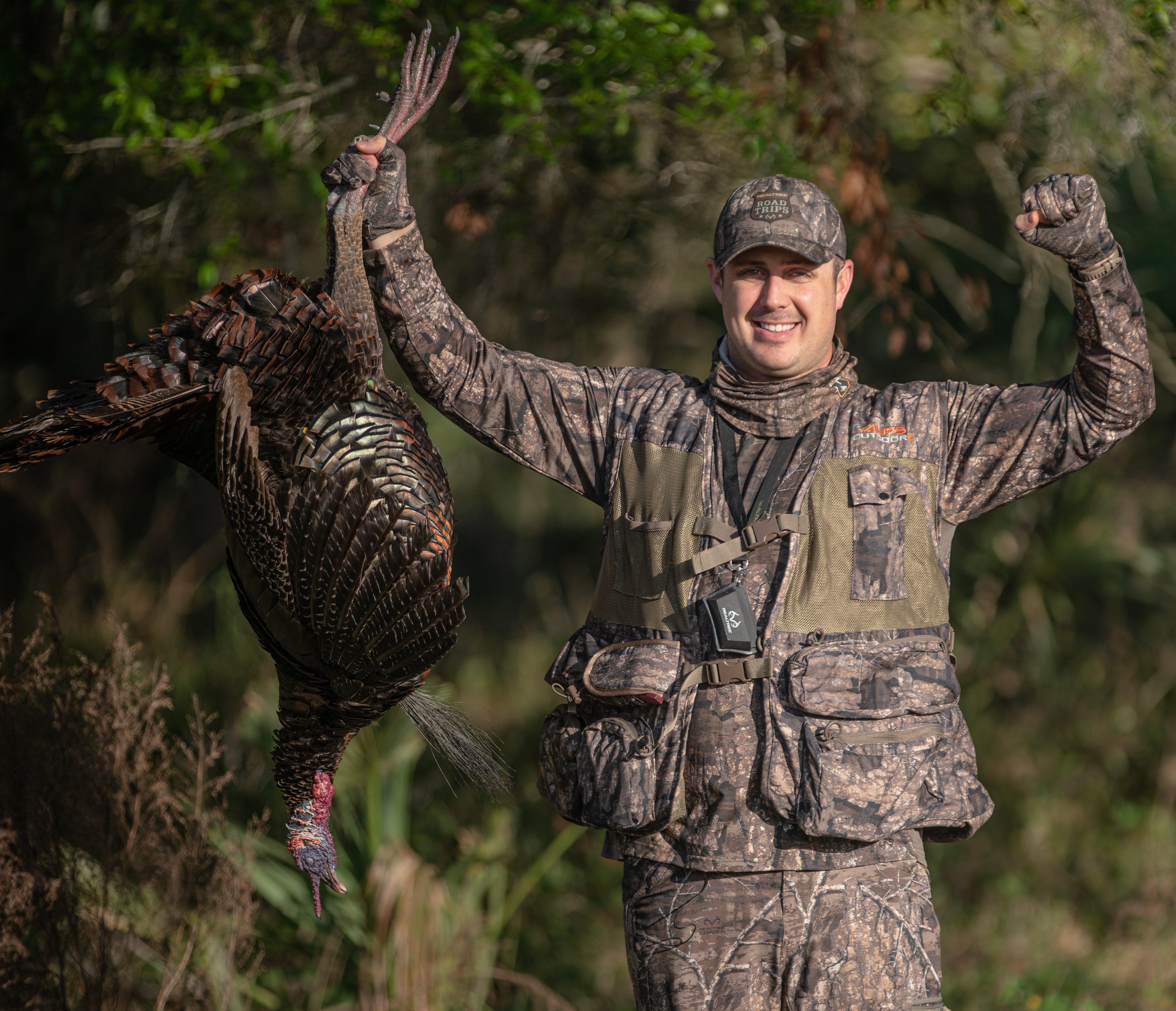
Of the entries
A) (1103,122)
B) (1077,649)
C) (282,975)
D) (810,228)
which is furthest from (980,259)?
(282,975)

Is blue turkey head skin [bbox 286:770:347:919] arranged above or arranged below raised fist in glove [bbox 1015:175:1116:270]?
below

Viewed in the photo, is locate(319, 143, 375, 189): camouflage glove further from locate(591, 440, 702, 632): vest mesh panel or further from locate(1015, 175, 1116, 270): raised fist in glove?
locate(1015, 175, 1116, 270): raised fist in glove

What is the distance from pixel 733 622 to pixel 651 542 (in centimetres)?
31

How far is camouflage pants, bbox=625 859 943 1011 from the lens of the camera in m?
2.46

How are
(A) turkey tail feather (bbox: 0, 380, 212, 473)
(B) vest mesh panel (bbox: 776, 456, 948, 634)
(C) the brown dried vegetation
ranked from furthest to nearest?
(C) the brown dried vegetation → (B) vest mesh panel (bbox: 776, 456, 948, 634) → (A) turkey tail feather (bbox: 0, 380, 212, 473)

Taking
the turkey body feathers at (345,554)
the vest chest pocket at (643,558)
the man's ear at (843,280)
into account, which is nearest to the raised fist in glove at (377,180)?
the turkey body feathers at (345,554)

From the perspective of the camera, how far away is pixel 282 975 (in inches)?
183

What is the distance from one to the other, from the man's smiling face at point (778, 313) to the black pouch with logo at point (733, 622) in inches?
21.8

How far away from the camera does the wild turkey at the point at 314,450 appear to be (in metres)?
2.24

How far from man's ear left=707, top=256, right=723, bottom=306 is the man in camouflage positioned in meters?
0.02

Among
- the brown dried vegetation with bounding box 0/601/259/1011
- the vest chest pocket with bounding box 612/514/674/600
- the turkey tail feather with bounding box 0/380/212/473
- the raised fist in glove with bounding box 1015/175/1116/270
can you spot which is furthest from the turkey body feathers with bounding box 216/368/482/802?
the raised fist in glove with bounding box 1015/175/1116/270

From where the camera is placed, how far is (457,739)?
294cm

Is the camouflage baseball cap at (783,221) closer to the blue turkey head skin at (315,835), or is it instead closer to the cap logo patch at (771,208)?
the cap logo patch at (771,208)

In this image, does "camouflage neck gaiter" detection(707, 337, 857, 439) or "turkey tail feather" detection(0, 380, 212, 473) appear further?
"camouflage neck gaiter" detection(707, 337, 857, 439)
